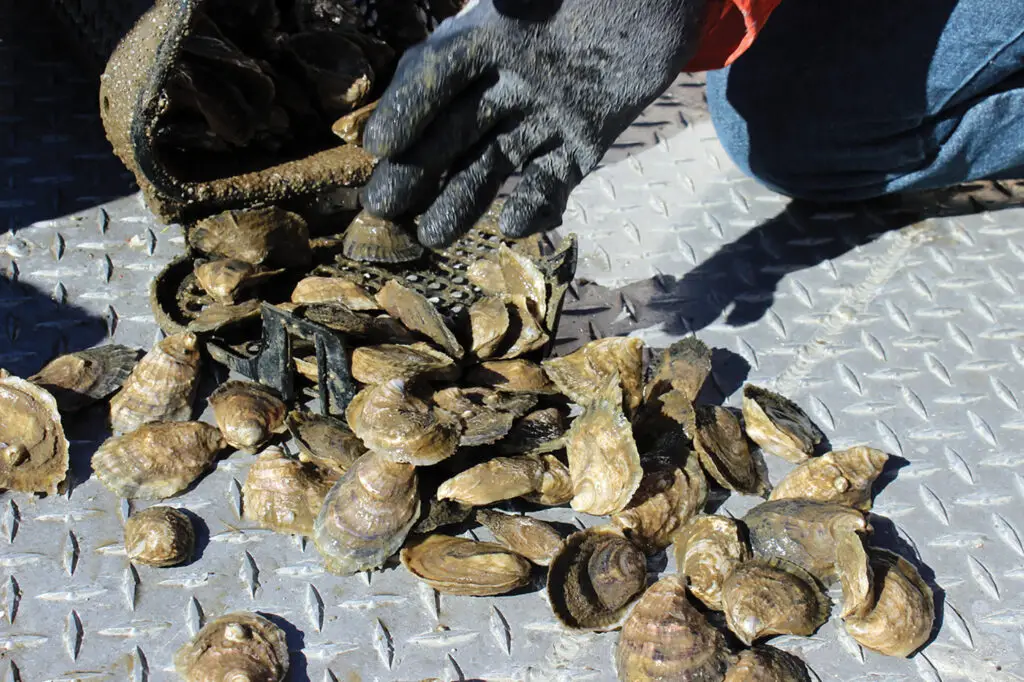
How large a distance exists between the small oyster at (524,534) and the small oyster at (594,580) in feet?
0.11

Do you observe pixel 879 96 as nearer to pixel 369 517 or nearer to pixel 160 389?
pixel 369 517

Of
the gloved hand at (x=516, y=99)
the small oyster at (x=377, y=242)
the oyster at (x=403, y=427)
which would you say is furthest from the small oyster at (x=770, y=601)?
the small oyster at (x=377, y=242)

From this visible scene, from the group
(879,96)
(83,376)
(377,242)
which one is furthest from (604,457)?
(879,96)

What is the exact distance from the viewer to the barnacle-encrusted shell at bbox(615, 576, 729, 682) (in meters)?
1.33

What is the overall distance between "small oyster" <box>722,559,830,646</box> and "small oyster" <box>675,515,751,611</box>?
0.02 meters

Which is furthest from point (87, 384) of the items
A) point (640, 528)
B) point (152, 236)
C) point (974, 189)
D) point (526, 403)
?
point (974, 189)

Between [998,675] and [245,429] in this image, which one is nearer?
[998,675]

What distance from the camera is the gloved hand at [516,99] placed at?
141 cm

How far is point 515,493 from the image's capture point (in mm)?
1495

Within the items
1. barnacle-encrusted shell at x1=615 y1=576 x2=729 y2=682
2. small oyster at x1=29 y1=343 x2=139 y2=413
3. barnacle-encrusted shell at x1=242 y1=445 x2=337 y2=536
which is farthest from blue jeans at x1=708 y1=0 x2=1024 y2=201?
small oyster at x1=29 y1=343 x2=139 y2=413

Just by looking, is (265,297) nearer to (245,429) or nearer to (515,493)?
(245,429)

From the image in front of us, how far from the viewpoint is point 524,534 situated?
1.48 m

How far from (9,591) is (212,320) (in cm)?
55

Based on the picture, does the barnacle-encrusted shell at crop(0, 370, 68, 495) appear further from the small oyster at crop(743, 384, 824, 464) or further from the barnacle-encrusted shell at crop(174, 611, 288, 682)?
the small oyster at crop(743, 384, 824, 464)
